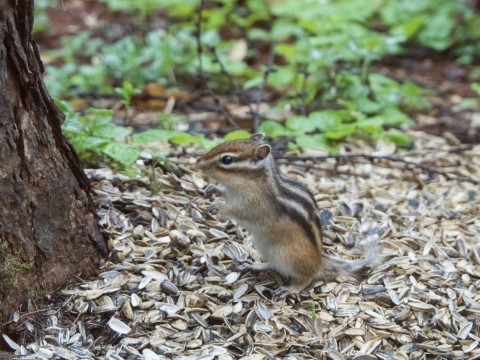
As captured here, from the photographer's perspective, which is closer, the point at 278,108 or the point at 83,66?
the point at 278,108

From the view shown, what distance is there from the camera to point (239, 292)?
13.4 ft

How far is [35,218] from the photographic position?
360 cm

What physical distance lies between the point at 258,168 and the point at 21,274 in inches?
53.6

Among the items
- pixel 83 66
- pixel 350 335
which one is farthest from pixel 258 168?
pixel 83 66

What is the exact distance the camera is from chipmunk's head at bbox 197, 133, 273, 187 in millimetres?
4172

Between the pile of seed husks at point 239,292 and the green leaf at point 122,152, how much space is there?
0.15 meters

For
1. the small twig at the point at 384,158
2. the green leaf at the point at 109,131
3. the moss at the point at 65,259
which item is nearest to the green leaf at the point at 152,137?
the green leaf at the point at 109,131

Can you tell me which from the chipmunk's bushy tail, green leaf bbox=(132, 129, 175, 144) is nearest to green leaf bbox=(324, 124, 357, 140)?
green leaf bbox=(132, 129, 175, 144)

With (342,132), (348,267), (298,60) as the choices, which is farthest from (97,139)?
(298,60)

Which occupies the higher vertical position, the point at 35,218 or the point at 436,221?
the point at 35,218

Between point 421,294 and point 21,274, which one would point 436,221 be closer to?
point 421,294

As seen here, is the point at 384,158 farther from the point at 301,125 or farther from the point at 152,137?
the point at 152,137

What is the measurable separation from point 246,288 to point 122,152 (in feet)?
3.91

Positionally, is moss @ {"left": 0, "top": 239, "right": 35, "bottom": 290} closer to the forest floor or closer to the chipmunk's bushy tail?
the forest floor
